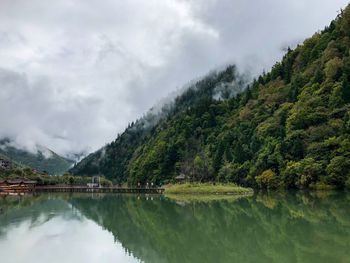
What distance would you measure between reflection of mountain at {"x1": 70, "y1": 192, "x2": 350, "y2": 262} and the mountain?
25.1 m

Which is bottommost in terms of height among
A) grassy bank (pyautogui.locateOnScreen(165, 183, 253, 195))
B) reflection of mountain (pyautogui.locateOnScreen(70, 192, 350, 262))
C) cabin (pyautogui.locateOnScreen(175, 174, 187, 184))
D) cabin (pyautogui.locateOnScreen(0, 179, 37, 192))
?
reflection of mountain (pyautogui.locateOnScreen(70, 192, 350, 262))

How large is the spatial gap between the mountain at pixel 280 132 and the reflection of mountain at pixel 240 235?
25059mm

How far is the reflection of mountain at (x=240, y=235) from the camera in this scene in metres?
17.3

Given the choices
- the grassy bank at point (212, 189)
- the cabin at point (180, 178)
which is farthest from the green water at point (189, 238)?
the cabin at point (180, 178)

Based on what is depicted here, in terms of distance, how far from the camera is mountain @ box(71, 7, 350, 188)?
58750 mm

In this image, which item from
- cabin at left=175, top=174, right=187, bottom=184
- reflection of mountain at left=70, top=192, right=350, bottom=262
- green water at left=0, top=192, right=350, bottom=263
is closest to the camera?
reflection of mountain at left=70, top=192, right=350, bottom=262

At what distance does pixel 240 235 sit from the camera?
22.6 metres

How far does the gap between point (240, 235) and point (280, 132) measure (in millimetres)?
50432

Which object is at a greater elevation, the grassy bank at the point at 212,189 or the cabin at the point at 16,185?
the cabin at the point at 16,185

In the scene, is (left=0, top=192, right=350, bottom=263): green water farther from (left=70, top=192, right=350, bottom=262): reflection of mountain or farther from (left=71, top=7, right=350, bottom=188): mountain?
(left=71, top=7, right=350, bottom=188): mountain

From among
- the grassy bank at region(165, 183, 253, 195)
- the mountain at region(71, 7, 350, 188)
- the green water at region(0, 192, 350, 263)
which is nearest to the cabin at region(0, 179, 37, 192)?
the mountain at region(71, 7, 350, 188)

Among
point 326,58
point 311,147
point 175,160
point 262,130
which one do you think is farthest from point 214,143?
point 311,147

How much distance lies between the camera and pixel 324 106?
65.8 m

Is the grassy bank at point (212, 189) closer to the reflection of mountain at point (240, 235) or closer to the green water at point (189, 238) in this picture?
the reflection of mountain at point (240, 235)
